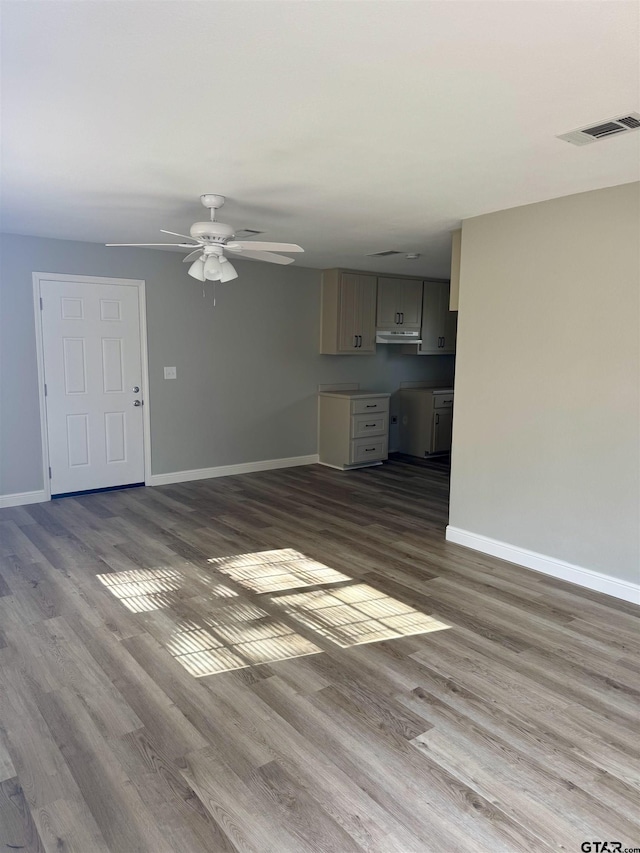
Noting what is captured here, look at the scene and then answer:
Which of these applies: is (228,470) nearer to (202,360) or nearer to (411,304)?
(202,360)

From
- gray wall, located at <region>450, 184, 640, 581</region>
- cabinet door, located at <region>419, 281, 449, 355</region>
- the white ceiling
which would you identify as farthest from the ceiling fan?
cabinet door, located at <region>419, 281, 449, 355</region>

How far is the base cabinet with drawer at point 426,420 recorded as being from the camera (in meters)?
7.65

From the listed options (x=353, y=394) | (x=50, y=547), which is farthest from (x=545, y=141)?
(x=353, y=394)

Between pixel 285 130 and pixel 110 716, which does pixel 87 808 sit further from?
pixel 285 130

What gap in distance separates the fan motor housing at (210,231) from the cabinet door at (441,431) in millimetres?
4722

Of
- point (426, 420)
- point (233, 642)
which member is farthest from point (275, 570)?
point (426, 420)

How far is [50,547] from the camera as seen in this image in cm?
410

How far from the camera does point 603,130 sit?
242 cm

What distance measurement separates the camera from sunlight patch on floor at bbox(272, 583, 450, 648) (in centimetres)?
297

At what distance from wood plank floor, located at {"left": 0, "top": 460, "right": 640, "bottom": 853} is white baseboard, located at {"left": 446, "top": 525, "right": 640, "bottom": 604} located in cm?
9

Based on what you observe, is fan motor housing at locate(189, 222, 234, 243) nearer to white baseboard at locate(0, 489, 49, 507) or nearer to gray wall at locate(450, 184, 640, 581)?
gray wall at locate(450, 184, 640, 581)

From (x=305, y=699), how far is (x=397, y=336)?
5.66 metres

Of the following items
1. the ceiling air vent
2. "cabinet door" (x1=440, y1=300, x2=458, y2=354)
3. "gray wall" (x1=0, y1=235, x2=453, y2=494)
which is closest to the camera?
the ceiling air vent

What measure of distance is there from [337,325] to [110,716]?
5.32 metres
